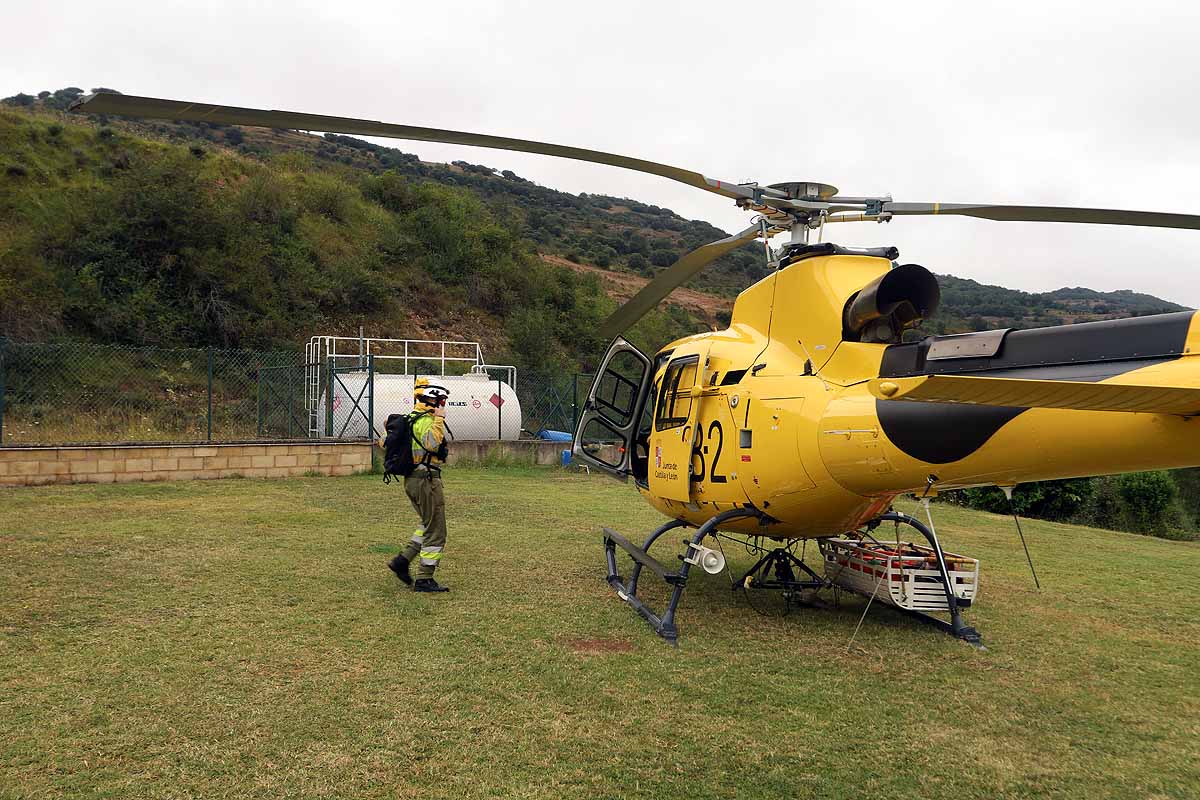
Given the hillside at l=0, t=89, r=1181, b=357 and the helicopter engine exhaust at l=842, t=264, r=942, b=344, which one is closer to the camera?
the helicopter engine exhaust at l=842, t=264, r=942, b=344

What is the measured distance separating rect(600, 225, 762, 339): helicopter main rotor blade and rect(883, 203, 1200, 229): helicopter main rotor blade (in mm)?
1251

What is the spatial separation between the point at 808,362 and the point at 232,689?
4.67 meters

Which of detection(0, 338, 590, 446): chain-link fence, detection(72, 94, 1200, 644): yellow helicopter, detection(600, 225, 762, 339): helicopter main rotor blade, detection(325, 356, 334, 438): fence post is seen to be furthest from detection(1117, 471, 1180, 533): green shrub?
detection(325, 356, 334, 438): fence post

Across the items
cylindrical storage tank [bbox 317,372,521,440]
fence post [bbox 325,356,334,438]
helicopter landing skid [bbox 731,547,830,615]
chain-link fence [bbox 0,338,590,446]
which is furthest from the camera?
cylindrical storage tank [bbox 317,372,521,440]

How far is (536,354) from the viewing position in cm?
3441

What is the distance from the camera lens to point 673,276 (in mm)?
7234

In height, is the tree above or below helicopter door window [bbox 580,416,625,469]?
above

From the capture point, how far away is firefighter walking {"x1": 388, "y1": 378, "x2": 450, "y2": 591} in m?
7.61

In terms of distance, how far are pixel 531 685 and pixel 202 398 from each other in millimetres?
20135

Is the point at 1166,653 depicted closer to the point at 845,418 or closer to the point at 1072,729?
the point at 1072,729

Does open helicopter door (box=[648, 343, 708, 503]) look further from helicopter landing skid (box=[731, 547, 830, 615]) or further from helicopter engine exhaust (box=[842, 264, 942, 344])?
helicopter engine exhaust (box=[842, 264, 942, 344])

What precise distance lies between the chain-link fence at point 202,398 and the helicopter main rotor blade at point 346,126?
43.2 feet

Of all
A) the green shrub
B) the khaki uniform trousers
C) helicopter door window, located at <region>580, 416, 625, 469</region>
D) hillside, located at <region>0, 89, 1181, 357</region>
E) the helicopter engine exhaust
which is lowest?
the green shrub

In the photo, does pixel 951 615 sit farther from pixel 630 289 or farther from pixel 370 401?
pixel 630 289
